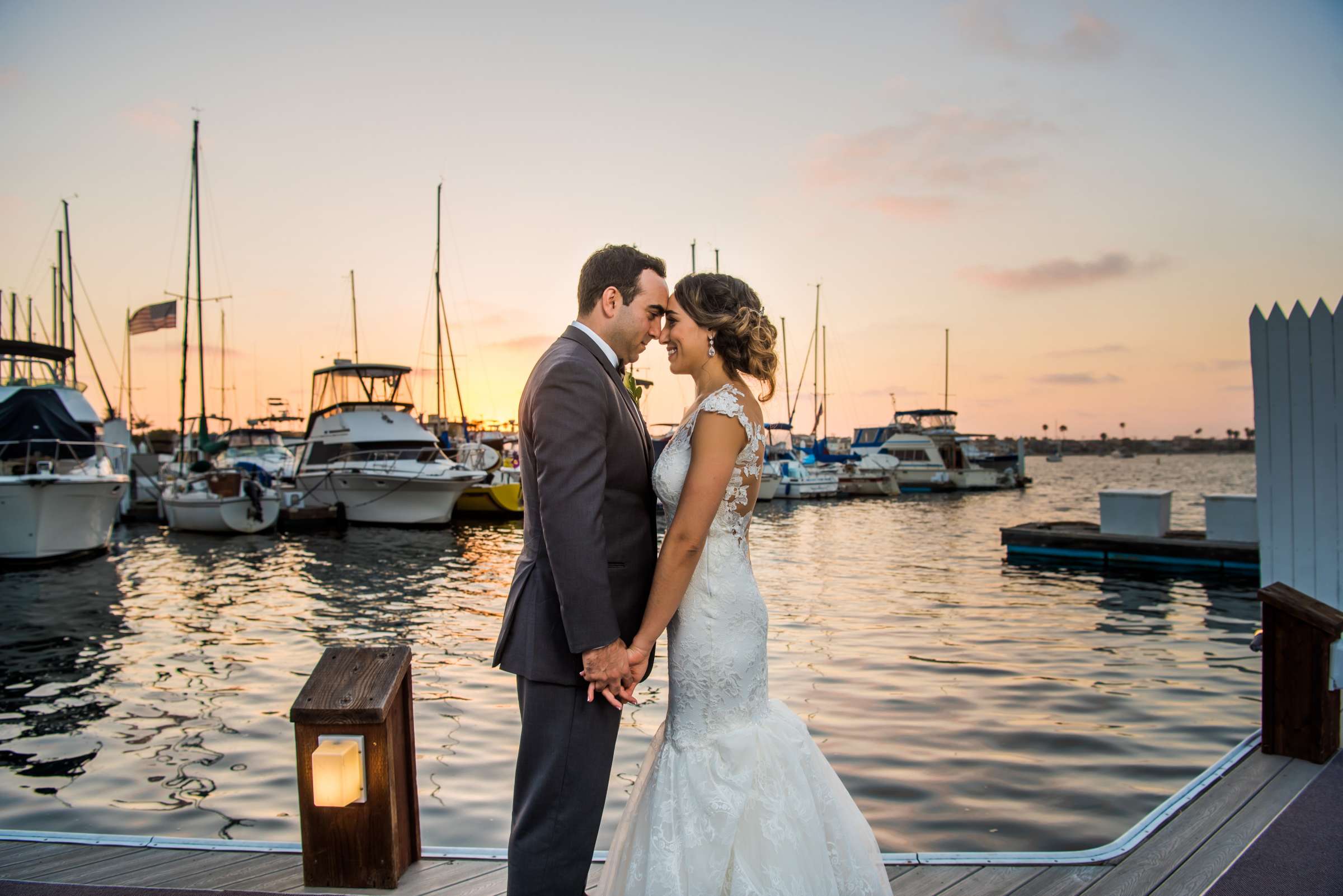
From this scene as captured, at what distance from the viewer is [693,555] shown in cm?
239

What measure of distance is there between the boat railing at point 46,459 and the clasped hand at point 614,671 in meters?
18.2

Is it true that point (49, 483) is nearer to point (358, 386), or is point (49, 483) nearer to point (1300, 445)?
point (358, 386)

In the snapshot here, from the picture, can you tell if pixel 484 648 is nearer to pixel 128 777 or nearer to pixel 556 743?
pixel 128 777

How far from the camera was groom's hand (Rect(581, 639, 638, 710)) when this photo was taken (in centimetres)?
222

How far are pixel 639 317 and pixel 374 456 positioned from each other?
25.7 m

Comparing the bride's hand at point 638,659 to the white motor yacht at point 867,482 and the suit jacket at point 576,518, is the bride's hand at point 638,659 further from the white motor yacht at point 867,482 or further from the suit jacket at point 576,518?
the white motor yacht at point 867,482

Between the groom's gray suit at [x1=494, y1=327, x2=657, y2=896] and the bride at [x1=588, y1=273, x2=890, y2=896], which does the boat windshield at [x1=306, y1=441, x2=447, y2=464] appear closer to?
the bride at [x1=588, y1=273, x2=890, y2=896]

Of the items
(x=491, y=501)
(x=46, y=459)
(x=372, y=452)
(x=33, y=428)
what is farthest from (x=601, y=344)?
(x=491, y=501)

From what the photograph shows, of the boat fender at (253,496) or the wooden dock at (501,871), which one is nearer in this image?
the wooden dock at (501,871)

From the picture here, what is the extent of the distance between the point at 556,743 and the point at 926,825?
10.1 ft

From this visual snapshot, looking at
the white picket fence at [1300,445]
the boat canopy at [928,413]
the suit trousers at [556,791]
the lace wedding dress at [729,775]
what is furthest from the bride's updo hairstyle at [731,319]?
the boat canopy at [928,413]

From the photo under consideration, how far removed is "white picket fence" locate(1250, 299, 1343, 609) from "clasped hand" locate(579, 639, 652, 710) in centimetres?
494

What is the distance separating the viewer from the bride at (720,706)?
2.40m

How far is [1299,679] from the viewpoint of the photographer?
3.98 meters
